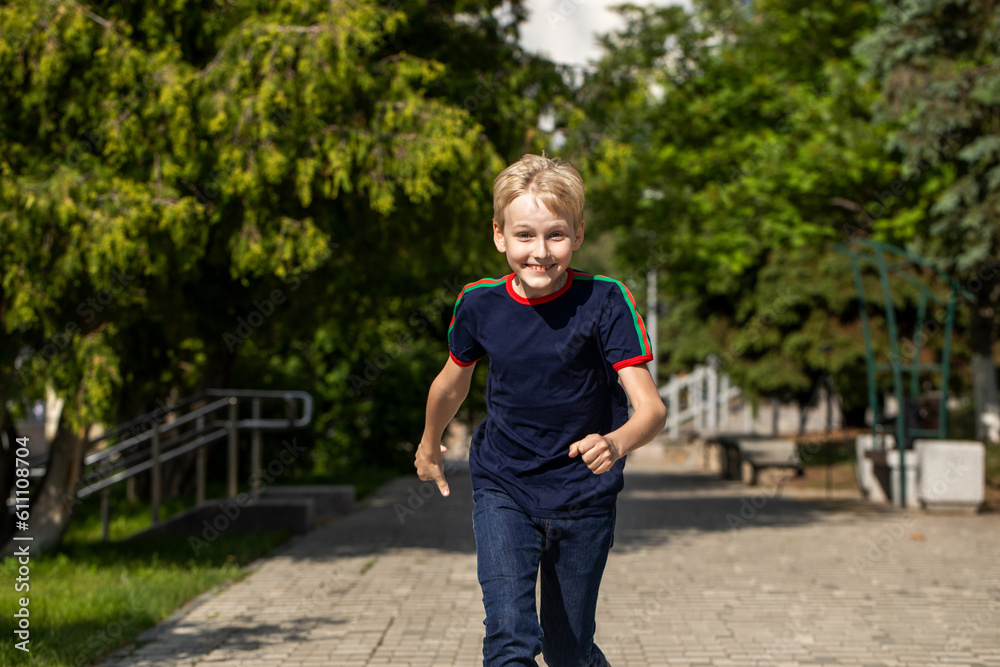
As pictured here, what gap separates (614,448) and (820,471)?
18708 mm

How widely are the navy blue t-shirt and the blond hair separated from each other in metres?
0.22

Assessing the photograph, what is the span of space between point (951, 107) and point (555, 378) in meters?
14.5

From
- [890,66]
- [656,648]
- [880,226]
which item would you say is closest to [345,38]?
[656,648]

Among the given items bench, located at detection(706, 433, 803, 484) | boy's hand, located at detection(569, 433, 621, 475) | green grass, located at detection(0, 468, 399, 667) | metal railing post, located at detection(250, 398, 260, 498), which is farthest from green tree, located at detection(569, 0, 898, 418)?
boy's hand, located at detection(569, 433, 621, 475)

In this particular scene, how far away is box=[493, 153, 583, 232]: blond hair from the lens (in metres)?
3.10

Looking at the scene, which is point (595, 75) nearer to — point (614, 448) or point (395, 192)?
point (395, 192)

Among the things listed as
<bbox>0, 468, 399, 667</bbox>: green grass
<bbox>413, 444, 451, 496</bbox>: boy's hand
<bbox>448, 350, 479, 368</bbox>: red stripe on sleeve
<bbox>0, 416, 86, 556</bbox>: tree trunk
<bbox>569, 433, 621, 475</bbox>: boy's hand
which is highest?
<bbox>448, 350, 479, 368</bbox>: red stripe on sleeve

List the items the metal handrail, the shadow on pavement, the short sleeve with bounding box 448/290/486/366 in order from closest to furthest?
the short sleeve with bounding box 448/290/486/366
the metal handrail
the shadow on pavement

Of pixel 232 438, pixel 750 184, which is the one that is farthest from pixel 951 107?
pixel 232 438

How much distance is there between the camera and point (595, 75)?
11359mm

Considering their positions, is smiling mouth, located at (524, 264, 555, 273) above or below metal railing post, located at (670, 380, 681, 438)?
above

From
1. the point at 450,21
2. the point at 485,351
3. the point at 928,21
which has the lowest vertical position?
the point at 485,351

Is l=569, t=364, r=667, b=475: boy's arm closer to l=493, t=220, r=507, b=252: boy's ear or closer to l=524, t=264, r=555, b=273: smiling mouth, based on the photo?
l=524, t=264, r=555, b=273: smiling mouth

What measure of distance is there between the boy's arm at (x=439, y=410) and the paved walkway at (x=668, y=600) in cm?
223
